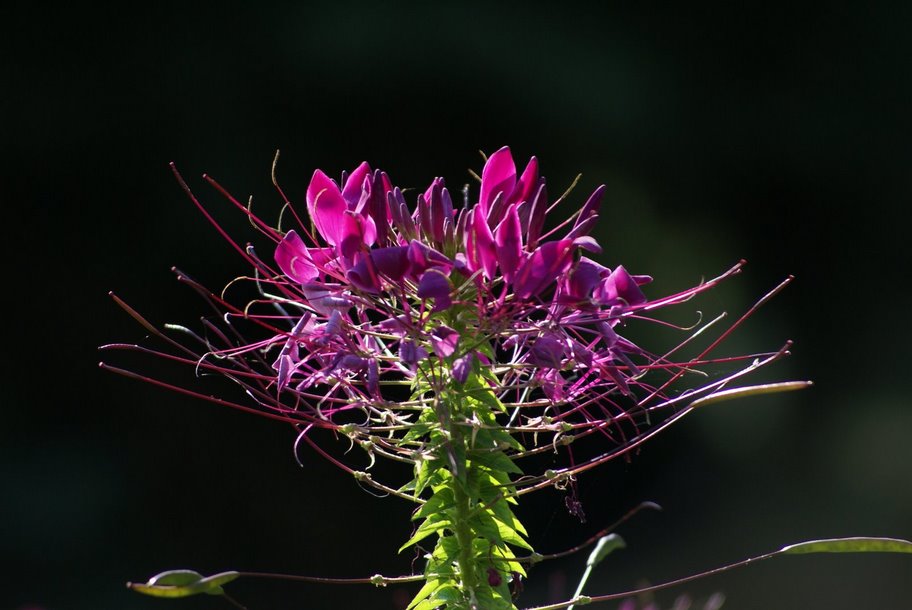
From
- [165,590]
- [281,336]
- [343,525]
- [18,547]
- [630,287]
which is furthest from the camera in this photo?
[343,525]

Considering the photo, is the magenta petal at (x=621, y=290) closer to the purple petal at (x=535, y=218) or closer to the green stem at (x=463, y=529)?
the purple petal at (x=535, y=218)

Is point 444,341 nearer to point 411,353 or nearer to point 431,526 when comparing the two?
point 411,353

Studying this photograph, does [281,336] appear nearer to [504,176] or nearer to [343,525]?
[504,176]

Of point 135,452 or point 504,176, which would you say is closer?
point 504,176

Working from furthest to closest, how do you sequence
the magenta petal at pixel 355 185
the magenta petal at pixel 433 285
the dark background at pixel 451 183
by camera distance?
the dark background at pixel 451 183
the magenta petal at pixel 355 185
the magenta petal at pixel 433 285

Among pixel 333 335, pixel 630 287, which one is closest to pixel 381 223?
pixel 333 335

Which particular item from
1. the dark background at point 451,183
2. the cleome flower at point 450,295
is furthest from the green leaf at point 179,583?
the dark background at point 451,183
